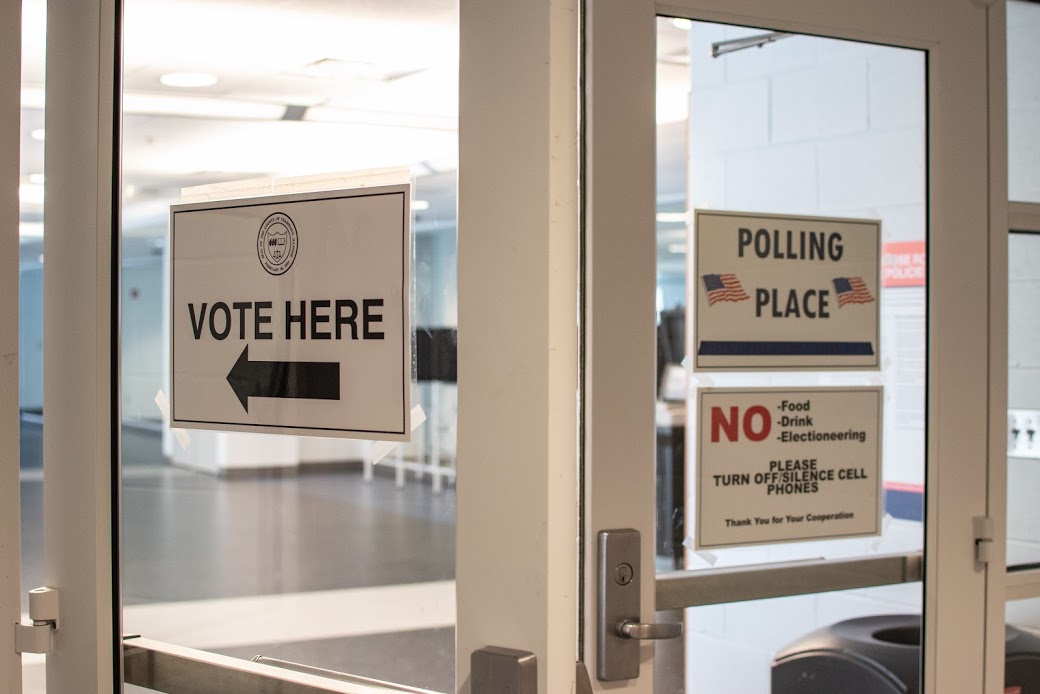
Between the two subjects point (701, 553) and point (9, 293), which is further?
point (701, 553)

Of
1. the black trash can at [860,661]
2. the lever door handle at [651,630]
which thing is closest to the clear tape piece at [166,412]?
the lever door handle at [651,630]

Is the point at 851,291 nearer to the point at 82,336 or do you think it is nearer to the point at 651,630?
the point at 651,630

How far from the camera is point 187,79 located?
146cm

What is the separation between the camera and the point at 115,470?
4.79 ft

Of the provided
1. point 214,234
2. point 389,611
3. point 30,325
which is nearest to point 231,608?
point 389,611

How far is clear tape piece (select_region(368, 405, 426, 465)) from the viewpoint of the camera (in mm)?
1266

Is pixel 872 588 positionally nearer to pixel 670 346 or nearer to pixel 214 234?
pixel 670 346

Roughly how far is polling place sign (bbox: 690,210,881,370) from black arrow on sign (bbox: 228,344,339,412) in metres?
0.66

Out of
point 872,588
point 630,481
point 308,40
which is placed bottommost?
point 872,588

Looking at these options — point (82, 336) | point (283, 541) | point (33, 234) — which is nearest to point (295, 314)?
point (82, 336)

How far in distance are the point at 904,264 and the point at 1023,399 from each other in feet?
1.39

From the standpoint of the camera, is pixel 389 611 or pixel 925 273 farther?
pixel 389 611

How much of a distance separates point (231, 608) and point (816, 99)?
4.99 m

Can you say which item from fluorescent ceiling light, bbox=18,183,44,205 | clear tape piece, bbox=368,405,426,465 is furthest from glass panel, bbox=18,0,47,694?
clear tape piece, bbox=368,405,426,465
